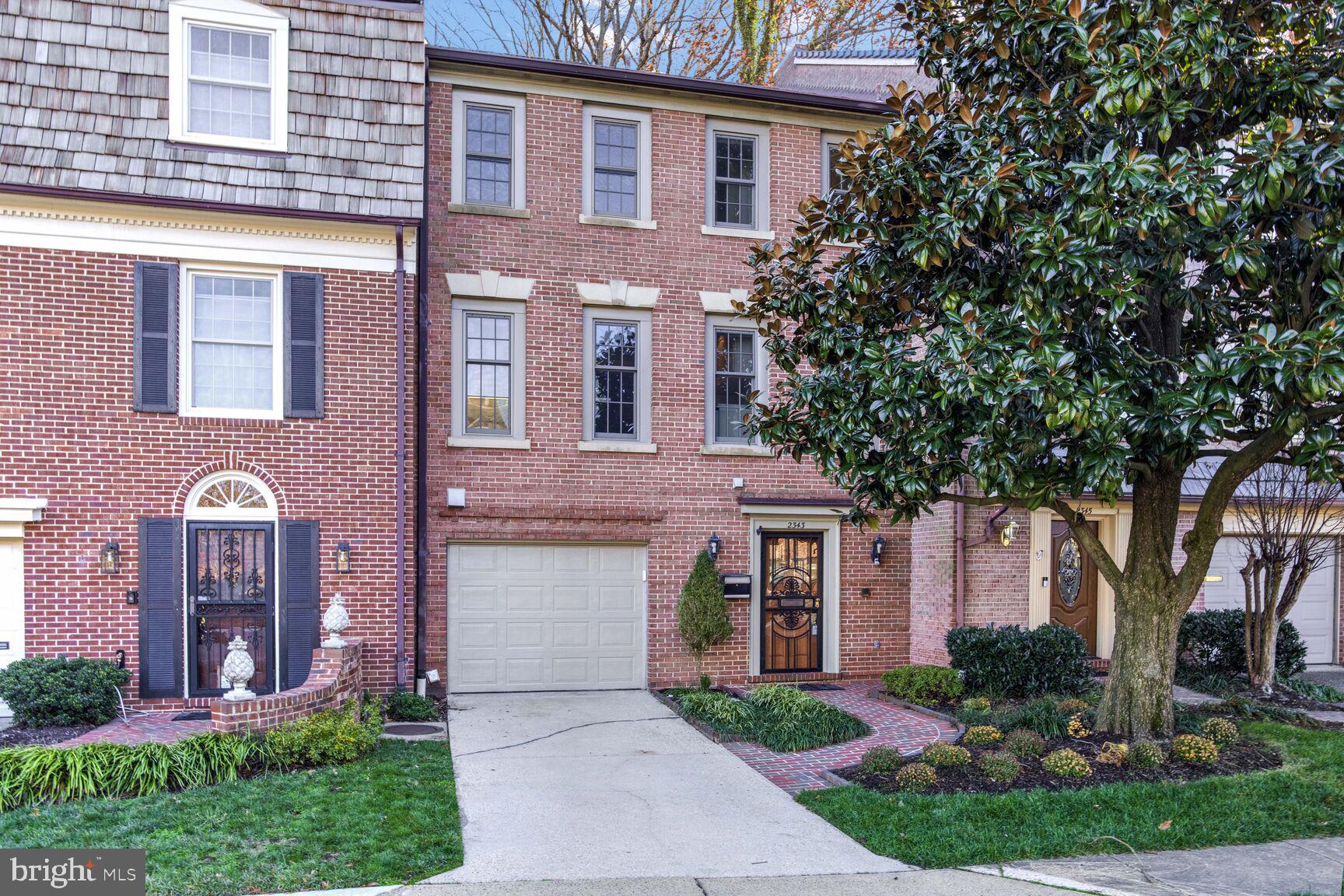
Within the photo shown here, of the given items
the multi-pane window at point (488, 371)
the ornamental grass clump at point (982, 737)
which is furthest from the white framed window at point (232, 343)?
the ornamental grass clump at point (982, 737)

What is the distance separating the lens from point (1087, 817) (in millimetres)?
6836

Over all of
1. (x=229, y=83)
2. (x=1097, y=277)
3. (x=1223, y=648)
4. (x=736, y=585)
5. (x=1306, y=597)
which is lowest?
(x=1223, y=648)

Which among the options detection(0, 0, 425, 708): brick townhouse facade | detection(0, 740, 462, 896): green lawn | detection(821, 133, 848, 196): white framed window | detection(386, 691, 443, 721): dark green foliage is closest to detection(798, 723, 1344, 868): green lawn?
detection(0, 740, 462, 896): green lawn

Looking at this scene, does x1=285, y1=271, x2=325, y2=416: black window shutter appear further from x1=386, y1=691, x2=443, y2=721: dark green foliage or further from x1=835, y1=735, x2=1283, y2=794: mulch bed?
x1=835, y1=735, x2=1283, y2=794: mulch bed

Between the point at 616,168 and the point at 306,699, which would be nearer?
the point at 306,699

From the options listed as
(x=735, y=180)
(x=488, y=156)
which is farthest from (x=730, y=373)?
(x=488, y=156)

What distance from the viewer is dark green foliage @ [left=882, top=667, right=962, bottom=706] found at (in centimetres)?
1167

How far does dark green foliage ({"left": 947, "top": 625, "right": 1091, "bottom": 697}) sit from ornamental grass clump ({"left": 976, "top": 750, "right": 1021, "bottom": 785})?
378 cm

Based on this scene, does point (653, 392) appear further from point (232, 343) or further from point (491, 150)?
point (232, 343)

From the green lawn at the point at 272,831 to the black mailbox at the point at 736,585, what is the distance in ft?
18.7

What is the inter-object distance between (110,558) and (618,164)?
7.75m

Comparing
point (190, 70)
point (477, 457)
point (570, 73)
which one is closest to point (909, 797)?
point (477, 457)

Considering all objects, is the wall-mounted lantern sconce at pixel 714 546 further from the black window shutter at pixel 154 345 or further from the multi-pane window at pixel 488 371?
the black window shutter at pixel 154 345

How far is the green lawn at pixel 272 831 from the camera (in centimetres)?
575
